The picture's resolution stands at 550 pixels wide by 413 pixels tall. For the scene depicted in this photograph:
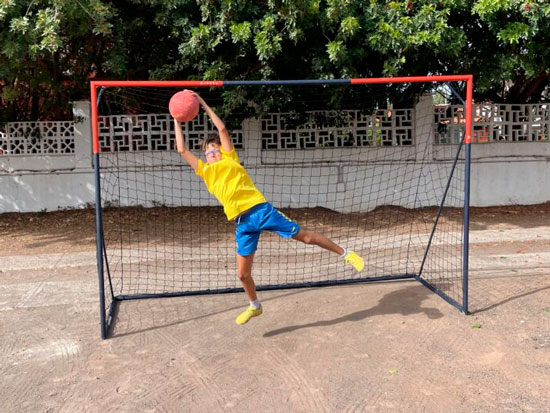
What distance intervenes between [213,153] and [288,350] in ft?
6.22

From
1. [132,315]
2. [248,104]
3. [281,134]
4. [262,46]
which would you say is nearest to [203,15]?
[262,46]

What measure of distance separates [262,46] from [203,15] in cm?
110

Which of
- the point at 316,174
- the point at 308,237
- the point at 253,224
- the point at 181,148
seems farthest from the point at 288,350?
the point at 316,174

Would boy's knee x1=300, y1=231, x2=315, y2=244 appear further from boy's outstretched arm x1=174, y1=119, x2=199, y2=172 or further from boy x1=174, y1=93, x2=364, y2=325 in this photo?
boy's outstretched arm x1=174, y1=119, x2=199, y2=172

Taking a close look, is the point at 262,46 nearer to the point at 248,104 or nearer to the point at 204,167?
the point at 248,104

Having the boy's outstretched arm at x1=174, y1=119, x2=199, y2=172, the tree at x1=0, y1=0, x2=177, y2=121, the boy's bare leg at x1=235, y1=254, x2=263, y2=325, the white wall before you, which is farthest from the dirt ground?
the white wall

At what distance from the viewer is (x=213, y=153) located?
15.7ft

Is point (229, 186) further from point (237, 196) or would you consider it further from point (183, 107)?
point (183, 107)

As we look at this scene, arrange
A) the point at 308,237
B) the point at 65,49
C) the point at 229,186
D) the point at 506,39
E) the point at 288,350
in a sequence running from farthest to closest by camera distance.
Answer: the point at 65,49
the point at 506,39
the point at 308,237
the point at 229,186
the point at 288,350

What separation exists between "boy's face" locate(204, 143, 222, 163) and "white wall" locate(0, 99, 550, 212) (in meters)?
6.02

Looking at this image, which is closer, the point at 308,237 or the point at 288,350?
the point at 288,350

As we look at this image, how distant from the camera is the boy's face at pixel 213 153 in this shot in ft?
15.7

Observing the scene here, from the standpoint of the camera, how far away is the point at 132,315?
5461mm

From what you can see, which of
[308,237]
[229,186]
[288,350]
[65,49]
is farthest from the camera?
[65,49]
